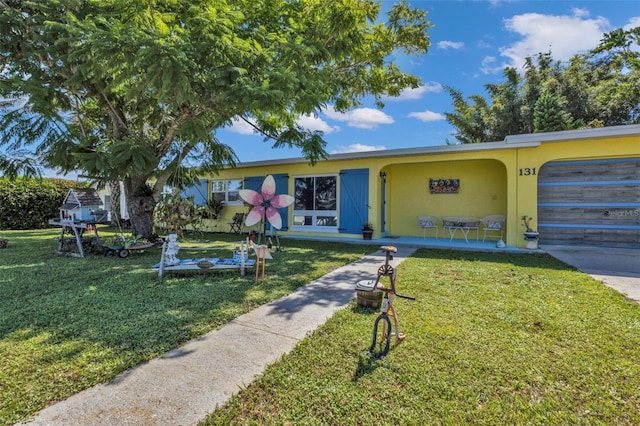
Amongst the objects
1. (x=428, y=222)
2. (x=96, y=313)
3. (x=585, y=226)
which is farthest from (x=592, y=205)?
(x=96, y=313)

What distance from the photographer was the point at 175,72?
4645 mm

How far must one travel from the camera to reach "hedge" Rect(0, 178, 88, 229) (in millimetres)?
13711

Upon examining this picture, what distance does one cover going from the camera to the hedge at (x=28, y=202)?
540 inches

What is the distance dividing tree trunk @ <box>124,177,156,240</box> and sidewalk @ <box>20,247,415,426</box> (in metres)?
7.03

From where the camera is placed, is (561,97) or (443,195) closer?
(443,195)

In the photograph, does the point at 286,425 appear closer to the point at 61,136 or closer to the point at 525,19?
the point at 61,136

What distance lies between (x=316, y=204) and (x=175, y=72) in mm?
7067

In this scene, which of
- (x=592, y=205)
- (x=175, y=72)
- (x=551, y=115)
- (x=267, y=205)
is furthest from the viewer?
(x=551, y=115)

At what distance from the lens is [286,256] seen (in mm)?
7078

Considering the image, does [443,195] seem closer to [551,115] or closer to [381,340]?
[381,340]

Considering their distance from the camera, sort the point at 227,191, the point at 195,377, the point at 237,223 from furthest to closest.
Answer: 1. the point at 227,191
2. the point at 237,223
3. the point at 195,377

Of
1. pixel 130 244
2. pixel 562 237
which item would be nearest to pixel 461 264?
pixel 562 237

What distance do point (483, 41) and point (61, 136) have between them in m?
14.7

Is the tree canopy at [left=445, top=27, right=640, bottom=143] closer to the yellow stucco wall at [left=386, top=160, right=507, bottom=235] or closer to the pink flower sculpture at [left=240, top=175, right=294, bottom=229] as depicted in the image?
the yellow stucco wall at [left=386, top=160, right=507, bottom=235]
